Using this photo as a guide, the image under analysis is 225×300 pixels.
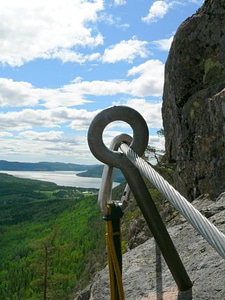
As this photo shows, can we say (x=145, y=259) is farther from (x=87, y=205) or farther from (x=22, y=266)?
(x=87, y=205)

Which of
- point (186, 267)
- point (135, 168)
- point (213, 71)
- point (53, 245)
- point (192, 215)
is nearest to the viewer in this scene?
point (192, 215)

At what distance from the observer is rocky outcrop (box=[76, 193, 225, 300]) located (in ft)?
10.5

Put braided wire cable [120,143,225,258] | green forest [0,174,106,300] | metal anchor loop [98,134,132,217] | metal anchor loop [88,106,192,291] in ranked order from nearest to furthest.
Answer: braided wire cable [120,143,225,258] < metal anchor loop [88,106,192,291] < metal anchor loop [98,134,132,217] < green forest [0,174,106,300]

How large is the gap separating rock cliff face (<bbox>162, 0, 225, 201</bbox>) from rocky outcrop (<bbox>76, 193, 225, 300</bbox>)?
2.91 feet

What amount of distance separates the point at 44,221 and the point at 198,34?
17821 cm

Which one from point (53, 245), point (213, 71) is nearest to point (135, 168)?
point (213, 71)

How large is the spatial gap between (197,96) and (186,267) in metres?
3.54

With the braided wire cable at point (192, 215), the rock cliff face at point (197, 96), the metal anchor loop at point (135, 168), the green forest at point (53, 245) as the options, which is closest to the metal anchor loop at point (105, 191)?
the metal anchor loop at point (135, 168)

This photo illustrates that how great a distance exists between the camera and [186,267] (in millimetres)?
3670

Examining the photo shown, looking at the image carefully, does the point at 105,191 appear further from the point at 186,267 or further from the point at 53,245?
the point at 53,245

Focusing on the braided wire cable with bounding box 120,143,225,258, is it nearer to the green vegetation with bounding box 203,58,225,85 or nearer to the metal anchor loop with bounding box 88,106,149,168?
the metal anchor loop with bounding box 88,106,149,168

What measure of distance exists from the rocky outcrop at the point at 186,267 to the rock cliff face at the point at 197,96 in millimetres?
886

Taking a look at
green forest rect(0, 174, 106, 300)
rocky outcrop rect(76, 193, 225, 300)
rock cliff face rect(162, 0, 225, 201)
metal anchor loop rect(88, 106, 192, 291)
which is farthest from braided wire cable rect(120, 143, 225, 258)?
green forest rect(0, 174, 106, 300)

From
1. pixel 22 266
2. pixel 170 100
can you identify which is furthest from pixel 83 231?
pixel 170 100
